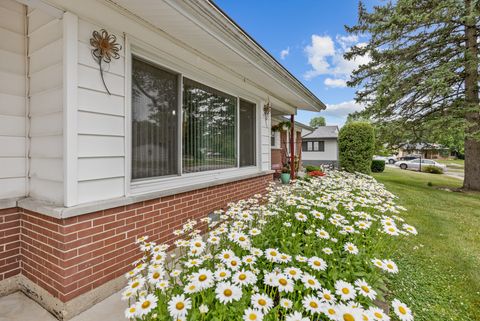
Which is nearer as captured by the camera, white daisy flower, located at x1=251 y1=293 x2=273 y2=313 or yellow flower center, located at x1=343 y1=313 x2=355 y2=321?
yellow flower center, located at x1=343 y1=313 x2=355 y2=321

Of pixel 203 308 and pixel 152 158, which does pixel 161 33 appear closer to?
pixel 152 158

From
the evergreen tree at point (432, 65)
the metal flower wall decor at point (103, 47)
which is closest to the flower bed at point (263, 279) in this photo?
the metal flower wall decor at point (103, 47)

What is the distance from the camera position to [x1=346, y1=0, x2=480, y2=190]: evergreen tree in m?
8.35

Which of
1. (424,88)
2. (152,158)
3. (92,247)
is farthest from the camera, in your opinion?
(424,88)

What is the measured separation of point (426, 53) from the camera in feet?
31.5

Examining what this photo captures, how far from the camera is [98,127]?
2.06m

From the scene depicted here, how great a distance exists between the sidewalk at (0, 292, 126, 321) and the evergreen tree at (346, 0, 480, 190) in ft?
36.1

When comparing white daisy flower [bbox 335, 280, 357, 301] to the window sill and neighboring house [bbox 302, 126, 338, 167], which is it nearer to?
the window sill

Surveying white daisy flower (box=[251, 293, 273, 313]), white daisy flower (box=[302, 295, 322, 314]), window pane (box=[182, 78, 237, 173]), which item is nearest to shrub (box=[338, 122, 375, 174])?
window pane (box=[182, 78, 237, 173])

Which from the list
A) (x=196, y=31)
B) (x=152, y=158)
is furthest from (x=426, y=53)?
(x=152, y=158)

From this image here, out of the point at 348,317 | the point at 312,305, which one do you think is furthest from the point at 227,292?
the point at 348,317

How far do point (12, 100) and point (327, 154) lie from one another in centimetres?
2313

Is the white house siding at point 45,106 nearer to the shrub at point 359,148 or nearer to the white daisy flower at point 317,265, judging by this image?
the white daisy flower at point 317,265

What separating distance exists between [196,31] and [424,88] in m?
10.2
